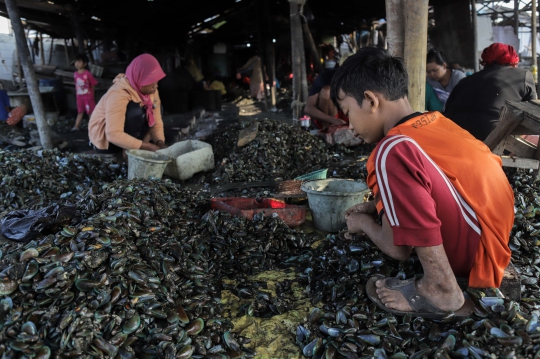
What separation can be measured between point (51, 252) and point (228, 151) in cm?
347

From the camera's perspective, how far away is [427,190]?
1645 millimetres

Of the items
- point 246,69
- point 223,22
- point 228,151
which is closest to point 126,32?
point 223,22

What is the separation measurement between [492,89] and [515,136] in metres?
0.60

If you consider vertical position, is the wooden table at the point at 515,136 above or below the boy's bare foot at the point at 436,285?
above

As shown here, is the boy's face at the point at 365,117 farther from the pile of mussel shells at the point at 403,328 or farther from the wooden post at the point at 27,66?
the wooden post at the point at 27,66

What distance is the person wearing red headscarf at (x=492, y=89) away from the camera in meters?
3.99

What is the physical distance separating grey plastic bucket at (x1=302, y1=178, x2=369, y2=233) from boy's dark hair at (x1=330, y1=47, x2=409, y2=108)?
3.92 feet

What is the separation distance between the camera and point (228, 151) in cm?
540

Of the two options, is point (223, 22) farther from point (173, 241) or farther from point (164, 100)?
point (173, 241)

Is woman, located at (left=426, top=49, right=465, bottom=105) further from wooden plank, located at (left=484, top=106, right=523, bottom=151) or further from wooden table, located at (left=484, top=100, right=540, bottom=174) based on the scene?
wooden plank, located at (left=484, top=106, right=523, bottom=151)

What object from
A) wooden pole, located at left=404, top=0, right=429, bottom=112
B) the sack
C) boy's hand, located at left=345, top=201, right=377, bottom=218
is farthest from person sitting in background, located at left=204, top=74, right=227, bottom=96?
boy's hand, located at left=345, top=201, right=377, bottom=218

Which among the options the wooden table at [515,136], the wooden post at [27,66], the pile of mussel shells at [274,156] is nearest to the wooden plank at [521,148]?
the wooden table at [515,136]

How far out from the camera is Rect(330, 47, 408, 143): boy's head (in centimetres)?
183

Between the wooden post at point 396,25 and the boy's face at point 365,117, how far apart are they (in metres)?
1.81
